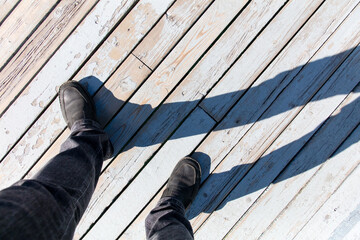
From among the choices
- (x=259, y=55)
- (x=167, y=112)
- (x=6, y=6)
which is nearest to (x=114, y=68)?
(x=167, y=112)

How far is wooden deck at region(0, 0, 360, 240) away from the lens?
5.34ft

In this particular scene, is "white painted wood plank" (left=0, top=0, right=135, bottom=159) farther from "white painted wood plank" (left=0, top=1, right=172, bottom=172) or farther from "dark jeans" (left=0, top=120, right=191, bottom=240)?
"dark jeans" (left=0, top=120, right=191, bottom=240)

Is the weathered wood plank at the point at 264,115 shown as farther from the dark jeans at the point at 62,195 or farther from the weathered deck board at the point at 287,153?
the dark jeans at the point at 62,195

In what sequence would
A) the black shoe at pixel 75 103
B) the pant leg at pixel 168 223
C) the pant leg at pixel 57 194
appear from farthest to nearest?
the black shoe at pixel 75 103 < the pant leg at pixel 168 223 < the pant leg at pixel 57 194

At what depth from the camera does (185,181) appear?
1.59 metres

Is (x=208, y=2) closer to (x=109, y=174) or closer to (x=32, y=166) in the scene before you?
(x=109, y=174)

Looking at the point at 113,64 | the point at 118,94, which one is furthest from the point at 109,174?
the point at 113,64

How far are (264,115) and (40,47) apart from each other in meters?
1.44

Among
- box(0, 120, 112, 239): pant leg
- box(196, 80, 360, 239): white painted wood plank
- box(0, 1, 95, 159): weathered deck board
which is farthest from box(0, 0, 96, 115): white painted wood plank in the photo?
box(196, 80, 360, 239): white painted wood plank

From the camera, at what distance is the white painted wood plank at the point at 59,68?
1.65 m

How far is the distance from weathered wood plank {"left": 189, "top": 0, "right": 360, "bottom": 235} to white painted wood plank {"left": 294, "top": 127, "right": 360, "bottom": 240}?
0.38 m

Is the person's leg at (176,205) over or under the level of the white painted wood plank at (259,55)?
under

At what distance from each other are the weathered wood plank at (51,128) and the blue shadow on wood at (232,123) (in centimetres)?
6

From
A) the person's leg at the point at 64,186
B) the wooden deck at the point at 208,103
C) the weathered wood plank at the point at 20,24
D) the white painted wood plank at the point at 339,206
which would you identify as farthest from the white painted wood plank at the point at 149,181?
the weathered wood plank at the point at 20,24
